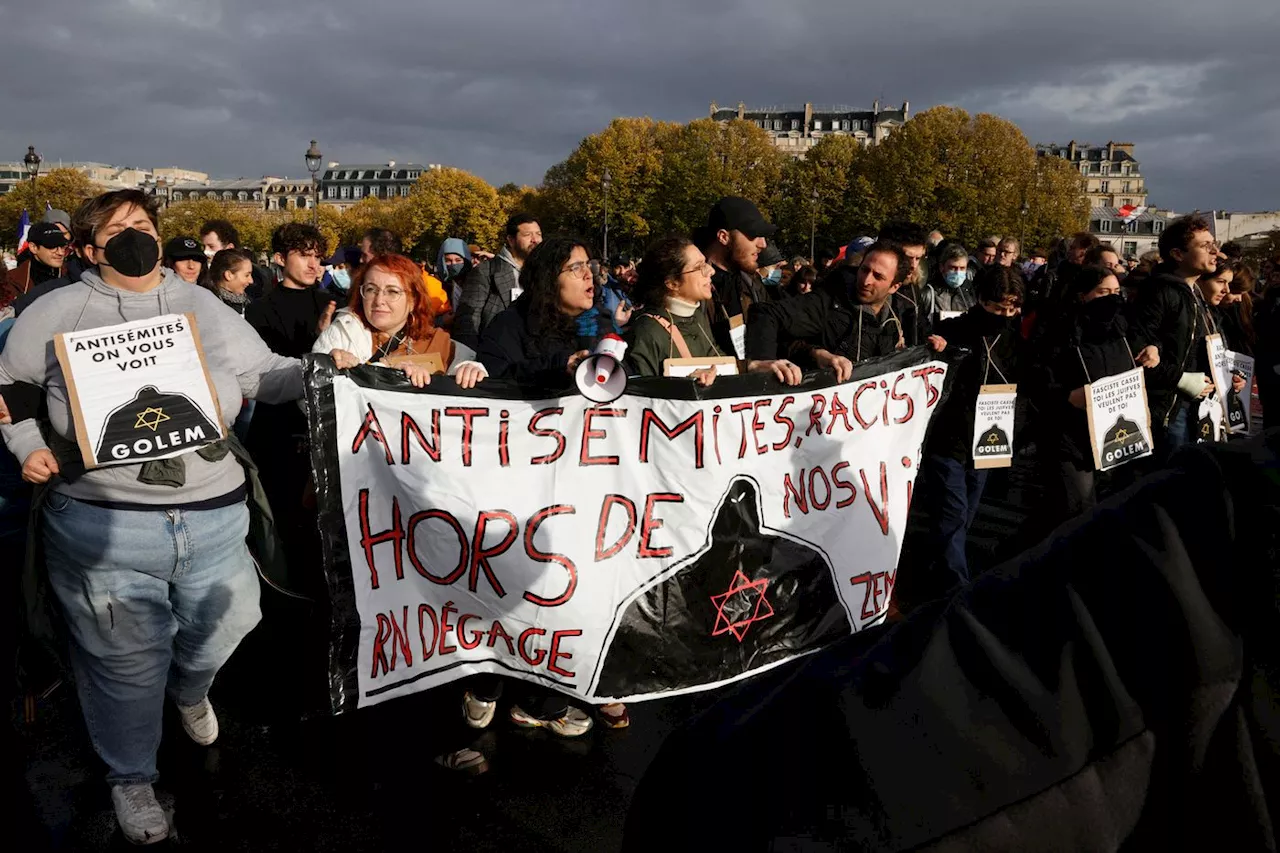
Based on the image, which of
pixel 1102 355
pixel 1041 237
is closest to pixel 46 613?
pixel 1102 355

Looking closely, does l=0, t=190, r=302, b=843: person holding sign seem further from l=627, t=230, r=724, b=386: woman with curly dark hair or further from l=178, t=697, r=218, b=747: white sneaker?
l=627, t=230, r=724, b=386: woman with curly dark hair

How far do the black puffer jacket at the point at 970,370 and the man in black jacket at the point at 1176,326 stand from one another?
106cm

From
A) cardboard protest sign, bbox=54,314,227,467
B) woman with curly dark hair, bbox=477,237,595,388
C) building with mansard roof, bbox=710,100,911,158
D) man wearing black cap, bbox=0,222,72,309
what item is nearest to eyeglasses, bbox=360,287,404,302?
woman with curly dark hair, bbox=477,237,595,388

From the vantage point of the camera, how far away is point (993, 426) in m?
5.06

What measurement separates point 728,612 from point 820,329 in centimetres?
163

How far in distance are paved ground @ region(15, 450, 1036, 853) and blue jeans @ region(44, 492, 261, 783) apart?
338 millimetres

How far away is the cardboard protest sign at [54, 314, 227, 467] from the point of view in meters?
2.78

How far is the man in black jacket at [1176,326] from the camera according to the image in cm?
571

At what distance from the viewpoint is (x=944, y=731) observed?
2.52ft

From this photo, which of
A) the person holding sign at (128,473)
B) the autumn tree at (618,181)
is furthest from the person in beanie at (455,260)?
the autumn tree at (618,181)

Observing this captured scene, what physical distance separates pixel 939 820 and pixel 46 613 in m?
3.17

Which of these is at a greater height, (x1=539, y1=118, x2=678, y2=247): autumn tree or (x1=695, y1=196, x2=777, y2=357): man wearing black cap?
(x1=539, y1=118, x2=678, y2=247): autumn tree

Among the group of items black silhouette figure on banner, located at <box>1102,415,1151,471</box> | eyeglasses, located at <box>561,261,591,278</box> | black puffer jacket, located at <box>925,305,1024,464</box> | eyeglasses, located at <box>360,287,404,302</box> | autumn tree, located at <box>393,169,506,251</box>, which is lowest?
black silhouette figure on banner, located at <box>1102,415,1151,471</box>

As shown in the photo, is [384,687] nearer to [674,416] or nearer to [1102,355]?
[674,416]
